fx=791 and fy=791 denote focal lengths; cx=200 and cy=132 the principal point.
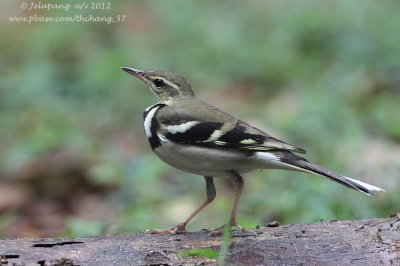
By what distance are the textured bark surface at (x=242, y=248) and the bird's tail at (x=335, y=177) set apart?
30cm

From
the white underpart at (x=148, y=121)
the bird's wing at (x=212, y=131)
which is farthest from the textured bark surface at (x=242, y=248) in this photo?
the white underpart at (x=148, y=121)

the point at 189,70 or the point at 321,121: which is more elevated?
the point at 189,70

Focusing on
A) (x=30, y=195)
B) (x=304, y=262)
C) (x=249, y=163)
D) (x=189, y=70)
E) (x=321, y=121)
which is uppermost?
(x=189, y=70)

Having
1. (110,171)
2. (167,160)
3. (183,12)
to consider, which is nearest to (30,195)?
(110,171)

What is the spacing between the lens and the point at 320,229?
5.64m

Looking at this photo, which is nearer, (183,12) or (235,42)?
(235,42)

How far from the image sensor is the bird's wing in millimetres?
5789

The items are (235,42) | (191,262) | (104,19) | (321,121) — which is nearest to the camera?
(191,262)

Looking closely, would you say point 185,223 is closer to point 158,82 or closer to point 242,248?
point 242,248

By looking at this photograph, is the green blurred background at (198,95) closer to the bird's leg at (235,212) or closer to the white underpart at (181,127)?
the bird's leg at (235,212)

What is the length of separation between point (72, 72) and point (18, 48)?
2.16 metres

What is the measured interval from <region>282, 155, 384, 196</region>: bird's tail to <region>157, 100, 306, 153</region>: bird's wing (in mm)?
116

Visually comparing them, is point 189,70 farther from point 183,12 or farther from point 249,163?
point 249,163

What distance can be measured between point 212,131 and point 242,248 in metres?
1.02
